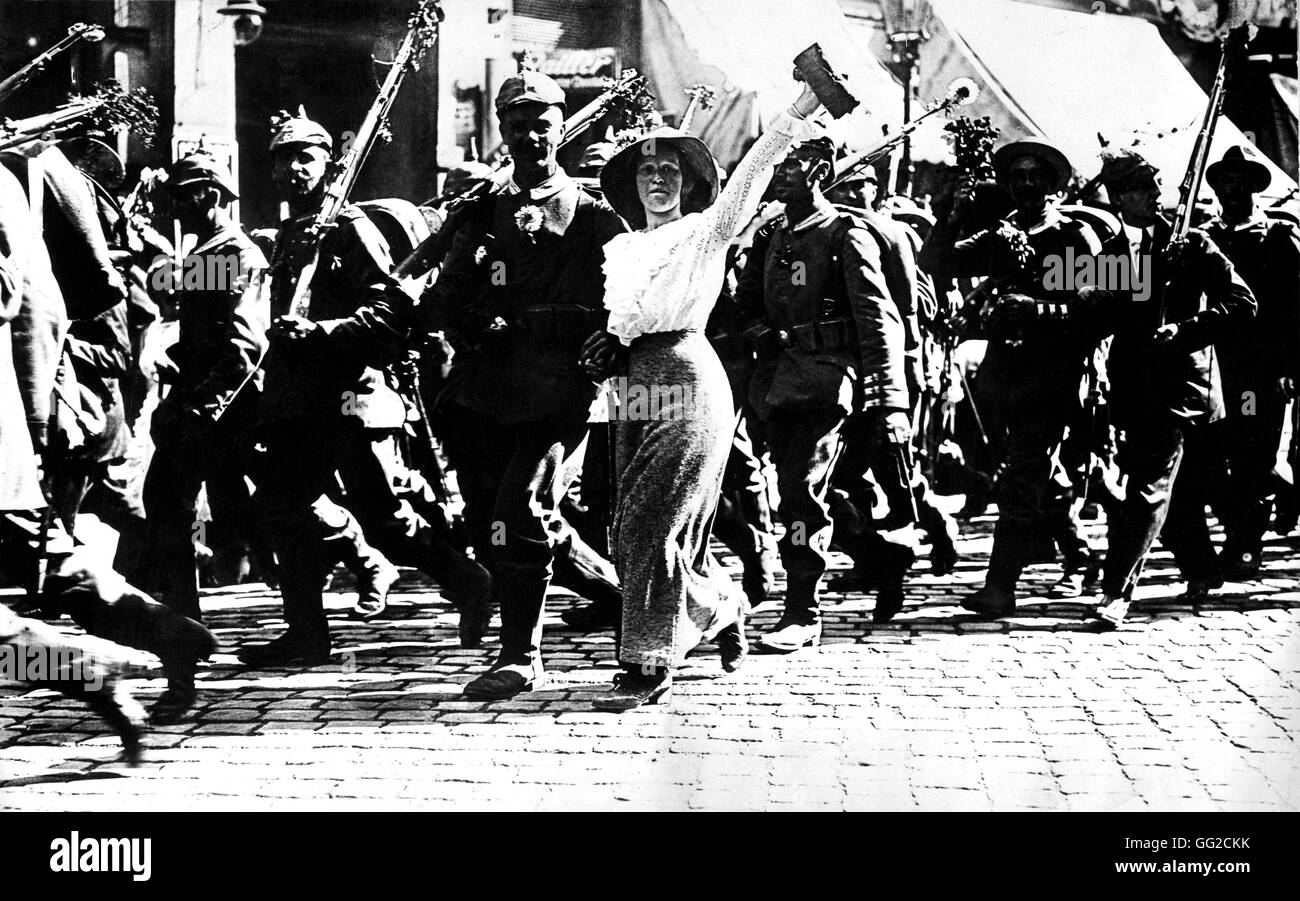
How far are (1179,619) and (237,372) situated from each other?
444 centimetres

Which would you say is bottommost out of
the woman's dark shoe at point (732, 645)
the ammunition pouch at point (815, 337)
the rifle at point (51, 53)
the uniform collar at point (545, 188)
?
the woman's dark shoe at point (732, 645)

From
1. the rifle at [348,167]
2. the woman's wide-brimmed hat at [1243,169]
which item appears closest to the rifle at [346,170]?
the rifle at [348,167]

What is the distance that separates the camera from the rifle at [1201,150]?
8.48 m

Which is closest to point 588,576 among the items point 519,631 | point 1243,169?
point 519,631

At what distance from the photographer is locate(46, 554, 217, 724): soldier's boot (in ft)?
22.0

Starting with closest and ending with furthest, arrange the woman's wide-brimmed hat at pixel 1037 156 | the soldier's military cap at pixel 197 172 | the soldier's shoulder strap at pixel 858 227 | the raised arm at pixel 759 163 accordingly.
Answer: the raised arm at pixel 759 163 < the soldier's military cap at pixel 197 172 < the soldier's shoulder strap at pixel 858 227 < the woman's wide-brimmed hat at pixel 1037 156

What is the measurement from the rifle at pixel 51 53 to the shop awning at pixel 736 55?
224 centimetres

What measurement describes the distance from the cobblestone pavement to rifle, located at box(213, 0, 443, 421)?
5.38ft

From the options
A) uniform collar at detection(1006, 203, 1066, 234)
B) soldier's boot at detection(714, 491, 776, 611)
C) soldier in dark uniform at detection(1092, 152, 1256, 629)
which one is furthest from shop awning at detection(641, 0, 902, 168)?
soldier's boot at detection(714, 491, 776, 611)

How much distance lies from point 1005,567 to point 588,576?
2284mm

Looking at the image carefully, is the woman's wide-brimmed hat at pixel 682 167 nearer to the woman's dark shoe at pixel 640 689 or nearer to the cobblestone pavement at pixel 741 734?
the woman's dark shoe at pixel 640 689

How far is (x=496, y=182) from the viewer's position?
26.0 ft
